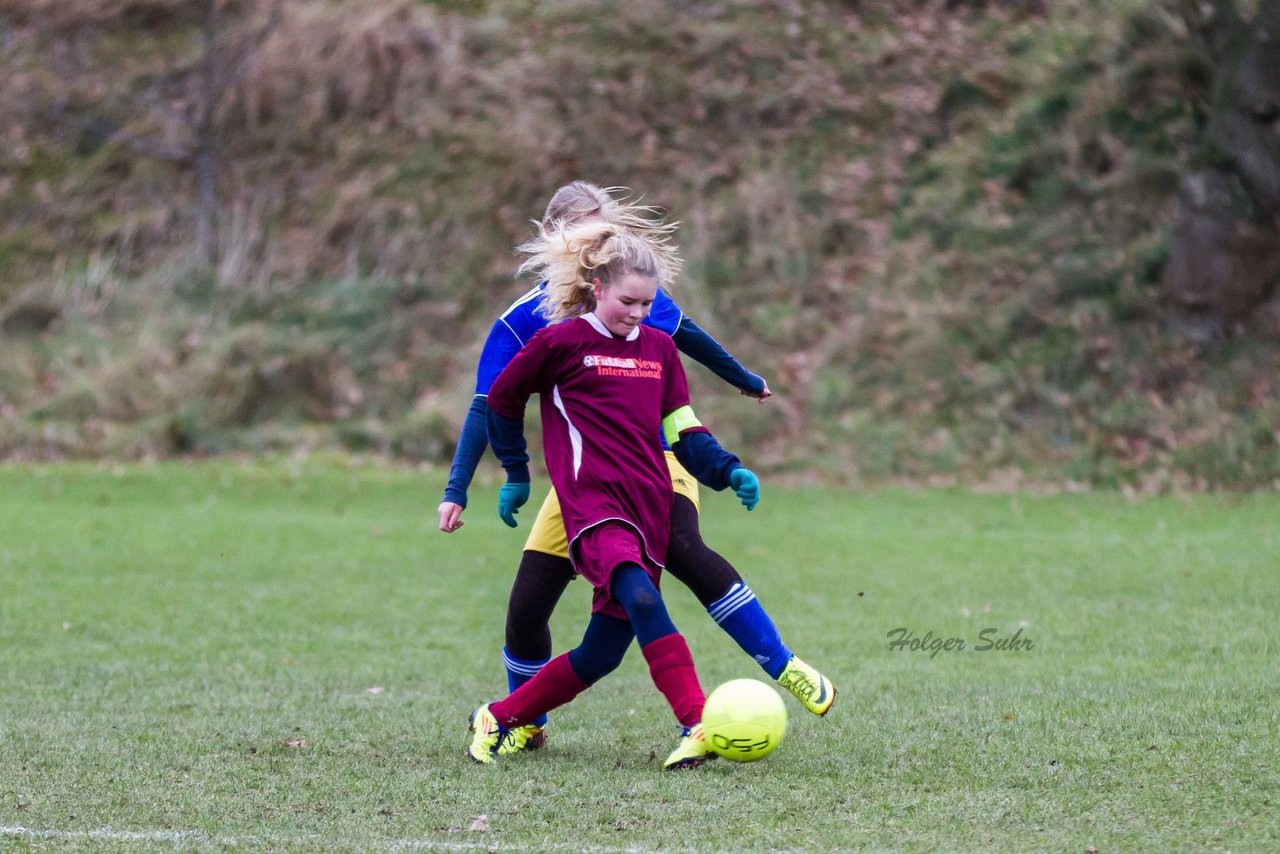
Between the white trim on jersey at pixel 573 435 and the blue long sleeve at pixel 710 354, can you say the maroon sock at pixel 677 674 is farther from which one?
the blue long sleeve at pixel 710 354

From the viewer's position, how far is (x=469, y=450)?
201 inches

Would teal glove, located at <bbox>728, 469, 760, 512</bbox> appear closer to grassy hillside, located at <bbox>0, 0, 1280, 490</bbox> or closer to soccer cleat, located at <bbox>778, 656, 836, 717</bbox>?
soccer cleat, located at <bbox>778, 656, 836, 717</bbox>

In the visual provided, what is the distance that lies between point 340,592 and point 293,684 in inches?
116

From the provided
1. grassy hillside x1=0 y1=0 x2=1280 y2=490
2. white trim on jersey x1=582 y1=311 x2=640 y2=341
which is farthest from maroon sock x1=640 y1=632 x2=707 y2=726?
grassy hillside x1=0 y1=0 x2=1280 y2=490

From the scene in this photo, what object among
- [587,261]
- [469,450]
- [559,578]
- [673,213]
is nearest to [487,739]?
[559,578]

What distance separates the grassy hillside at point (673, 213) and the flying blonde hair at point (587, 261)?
1167cm

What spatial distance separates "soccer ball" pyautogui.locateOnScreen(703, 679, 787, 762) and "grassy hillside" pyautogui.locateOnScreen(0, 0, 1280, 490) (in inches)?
458

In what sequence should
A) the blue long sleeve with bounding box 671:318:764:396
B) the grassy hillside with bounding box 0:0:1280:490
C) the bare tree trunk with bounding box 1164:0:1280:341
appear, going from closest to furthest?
the blue long sleeve with bounding box 671:318:764:396 < the bare tree trunk with bounding box 1164:0:1280:341 < the grassy hillside with bounding box 0:0:1280:490

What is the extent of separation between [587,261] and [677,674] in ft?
4.46

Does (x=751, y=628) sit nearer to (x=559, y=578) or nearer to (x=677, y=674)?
(x=677, y=674)

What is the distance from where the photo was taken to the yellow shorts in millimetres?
4996

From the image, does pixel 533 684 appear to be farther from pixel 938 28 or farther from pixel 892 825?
pixel 938 28

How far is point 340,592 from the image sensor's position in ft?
31.9

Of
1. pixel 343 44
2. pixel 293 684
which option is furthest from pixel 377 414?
pixel 293 684
